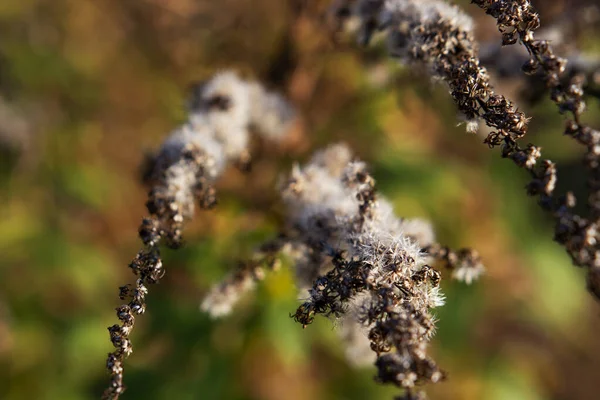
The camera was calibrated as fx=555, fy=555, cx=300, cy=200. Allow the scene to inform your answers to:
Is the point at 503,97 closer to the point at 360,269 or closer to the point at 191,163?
the point at 360,269

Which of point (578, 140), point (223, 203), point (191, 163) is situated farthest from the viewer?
point (223, 203)

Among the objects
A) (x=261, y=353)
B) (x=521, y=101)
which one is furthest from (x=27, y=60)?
(x=521, y=101)

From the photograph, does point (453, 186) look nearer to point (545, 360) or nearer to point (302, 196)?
point (302, 196)

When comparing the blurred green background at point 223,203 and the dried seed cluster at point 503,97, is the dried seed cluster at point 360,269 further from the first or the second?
the blurred green background at point 223,203

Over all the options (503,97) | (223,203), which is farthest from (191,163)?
(223,203)

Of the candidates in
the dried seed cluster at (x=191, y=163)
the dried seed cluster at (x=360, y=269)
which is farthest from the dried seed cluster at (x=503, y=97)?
the dried seed cluster at (x=191, y=163)

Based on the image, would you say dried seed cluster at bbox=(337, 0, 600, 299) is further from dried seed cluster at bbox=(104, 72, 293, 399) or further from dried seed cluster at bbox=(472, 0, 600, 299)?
dried seed cluster at bbox=(104, 72, 293, 399)

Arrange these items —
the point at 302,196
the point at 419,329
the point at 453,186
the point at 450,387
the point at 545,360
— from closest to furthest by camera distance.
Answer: the point at 419,329, the point at 302,196, the point at 453,186, the point at 450,387, the point at 545,360
